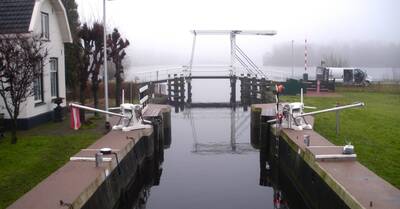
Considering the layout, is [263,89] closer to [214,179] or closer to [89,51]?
[89,51]

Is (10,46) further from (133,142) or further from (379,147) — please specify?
(379,147)

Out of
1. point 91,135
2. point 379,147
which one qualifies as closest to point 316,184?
point 379,147

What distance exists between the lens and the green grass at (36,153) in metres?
9.96

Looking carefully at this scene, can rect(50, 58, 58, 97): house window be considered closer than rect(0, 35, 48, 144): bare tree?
No

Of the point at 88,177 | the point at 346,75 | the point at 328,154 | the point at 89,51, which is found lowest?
the point at 88,177

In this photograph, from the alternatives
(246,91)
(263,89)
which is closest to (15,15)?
(263,89)

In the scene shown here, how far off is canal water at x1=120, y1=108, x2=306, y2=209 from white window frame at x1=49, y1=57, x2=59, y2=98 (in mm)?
5156

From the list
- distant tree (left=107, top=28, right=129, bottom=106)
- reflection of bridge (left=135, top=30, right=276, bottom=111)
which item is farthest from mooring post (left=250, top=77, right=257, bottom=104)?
distant tree (left=107, top=28, right=129, bottom=106)

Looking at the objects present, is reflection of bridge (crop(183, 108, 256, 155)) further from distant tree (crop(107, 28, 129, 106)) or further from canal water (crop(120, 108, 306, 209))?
distant tree (crop(107, 28, 129, 106))

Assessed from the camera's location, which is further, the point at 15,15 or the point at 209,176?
the point at 15,15

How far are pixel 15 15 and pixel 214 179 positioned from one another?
29.9 feet

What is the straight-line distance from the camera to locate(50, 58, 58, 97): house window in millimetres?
19766

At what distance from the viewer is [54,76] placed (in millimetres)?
20094

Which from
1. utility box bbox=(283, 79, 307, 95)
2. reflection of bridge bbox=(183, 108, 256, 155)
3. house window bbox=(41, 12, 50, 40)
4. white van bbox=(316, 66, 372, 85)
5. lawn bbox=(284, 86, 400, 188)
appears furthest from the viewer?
white van bbox=(316, 66, 372, 85)
